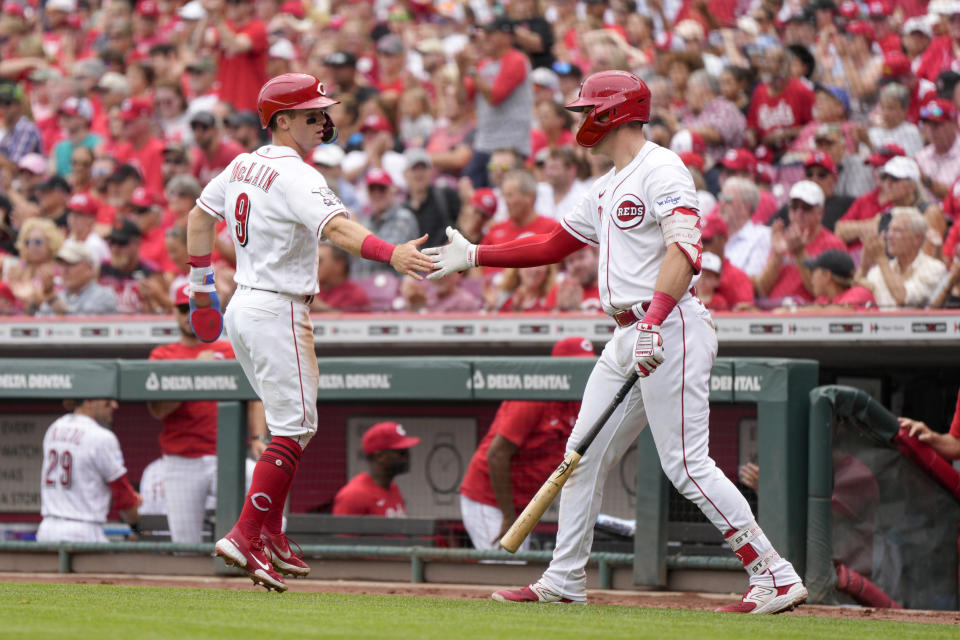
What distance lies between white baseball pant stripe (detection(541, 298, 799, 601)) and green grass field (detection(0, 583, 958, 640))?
1.05ft

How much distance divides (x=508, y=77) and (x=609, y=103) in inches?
235

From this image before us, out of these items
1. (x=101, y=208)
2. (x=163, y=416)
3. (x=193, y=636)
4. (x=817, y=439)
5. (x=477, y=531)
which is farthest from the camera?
(x=101, y=208)

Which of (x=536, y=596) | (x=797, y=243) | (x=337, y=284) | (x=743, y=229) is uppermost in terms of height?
(x=743, y=229)

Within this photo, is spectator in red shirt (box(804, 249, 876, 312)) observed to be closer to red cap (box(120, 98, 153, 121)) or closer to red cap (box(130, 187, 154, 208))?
red cap (box(130, 187, 154, 208))

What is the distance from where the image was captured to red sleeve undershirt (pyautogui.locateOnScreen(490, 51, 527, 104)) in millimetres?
10922

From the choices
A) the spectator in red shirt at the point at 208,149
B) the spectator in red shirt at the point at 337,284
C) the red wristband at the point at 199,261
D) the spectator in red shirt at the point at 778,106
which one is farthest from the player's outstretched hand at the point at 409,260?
the spectator in red shirt at the point at 208,149

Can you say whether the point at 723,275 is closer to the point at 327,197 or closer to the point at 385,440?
the point at 385,440

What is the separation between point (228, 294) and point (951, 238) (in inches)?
178

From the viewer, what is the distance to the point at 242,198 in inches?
207

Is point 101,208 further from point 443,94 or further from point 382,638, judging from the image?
point 382,638

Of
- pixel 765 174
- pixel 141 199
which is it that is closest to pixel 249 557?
pixel 765 174

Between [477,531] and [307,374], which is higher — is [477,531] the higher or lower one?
the lower one

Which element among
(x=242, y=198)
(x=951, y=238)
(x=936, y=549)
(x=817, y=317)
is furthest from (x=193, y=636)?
(x=951, y=238)

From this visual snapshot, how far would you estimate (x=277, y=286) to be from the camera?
5234mm
